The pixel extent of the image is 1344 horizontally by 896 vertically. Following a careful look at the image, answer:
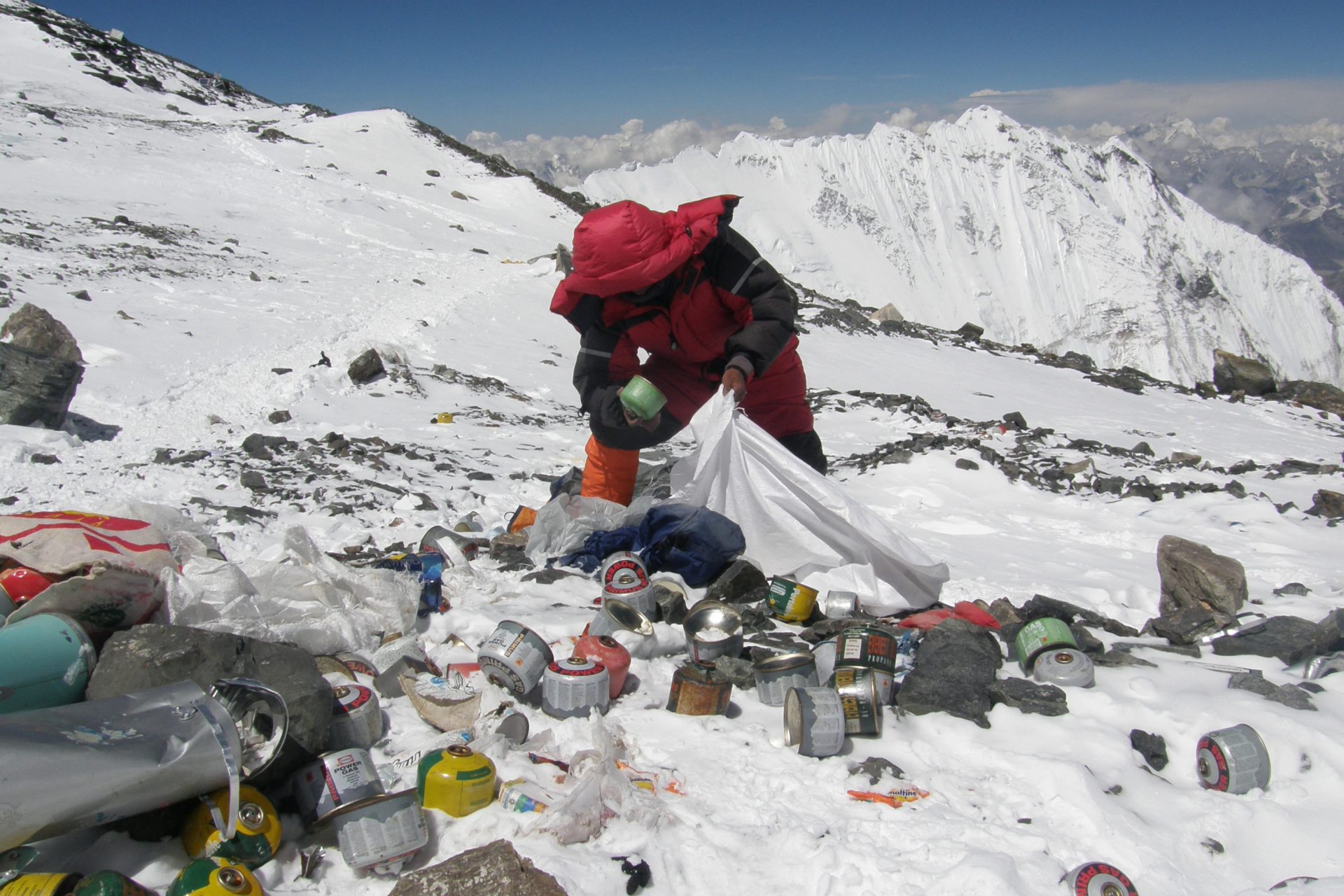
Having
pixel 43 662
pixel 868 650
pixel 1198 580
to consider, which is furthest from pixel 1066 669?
pixel 43 662

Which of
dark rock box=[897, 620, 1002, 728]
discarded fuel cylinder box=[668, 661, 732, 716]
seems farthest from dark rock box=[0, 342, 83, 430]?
dark rock box=[897, 620, 1002, 728]

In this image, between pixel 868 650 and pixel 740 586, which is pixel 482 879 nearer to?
pixel 868 650

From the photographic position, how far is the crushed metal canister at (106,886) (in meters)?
1.56

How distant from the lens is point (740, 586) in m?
3.80

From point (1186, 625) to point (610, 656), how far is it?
8.57ft

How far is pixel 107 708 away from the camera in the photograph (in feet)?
6.44

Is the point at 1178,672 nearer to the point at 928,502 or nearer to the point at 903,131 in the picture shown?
the point at 928,502

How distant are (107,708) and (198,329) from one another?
737 cm

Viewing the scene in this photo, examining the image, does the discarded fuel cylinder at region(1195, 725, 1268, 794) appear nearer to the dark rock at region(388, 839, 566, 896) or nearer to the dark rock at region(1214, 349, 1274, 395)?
the dark rock at region(388, 839, 566, 896)

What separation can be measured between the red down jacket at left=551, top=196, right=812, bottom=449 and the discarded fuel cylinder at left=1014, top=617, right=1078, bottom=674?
71.1 inches

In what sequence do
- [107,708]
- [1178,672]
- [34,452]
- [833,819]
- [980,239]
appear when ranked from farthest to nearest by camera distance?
[980,239]
[34,452]
[1178,672]
[833,819]
[107,708]

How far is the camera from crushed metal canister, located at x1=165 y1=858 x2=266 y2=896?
166 centimetres

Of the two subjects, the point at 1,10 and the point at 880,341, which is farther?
the point at 1,10

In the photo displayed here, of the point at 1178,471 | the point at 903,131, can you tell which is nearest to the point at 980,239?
the point at 903,131
